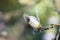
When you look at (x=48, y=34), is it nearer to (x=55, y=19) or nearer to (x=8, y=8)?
(x=55, y=19)

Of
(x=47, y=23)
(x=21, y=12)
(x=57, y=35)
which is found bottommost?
(x=57, y=35)

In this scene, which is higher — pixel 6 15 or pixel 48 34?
pixel 6 15

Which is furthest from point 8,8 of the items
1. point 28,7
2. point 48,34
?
point 48,34

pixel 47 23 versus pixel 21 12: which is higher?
pixel 21 12

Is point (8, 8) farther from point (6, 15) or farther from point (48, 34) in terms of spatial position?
point (48, 34)

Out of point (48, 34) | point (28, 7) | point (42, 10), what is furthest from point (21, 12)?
point (48, 34)

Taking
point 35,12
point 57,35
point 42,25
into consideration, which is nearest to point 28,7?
point 35,12

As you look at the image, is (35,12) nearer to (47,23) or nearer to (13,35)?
(47,23)
